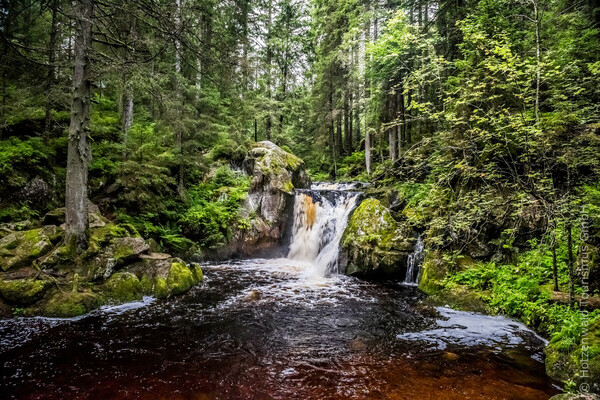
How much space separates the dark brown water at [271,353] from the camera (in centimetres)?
390

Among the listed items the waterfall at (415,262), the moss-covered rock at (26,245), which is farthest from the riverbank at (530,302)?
the moss-covered rock at (26,245)

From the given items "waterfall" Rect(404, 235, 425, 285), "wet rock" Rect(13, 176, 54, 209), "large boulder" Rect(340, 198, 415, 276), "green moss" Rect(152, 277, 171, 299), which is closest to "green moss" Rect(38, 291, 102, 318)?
"green moss" Rect(152, 277, 171, 299)

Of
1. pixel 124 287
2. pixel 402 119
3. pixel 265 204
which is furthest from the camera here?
pixel 402 119

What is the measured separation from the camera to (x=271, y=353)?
4.97 m

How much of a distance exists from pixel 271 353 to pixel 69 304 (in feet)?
14.8

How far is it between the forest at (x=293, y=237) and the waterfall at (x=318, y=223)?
0.11 meters

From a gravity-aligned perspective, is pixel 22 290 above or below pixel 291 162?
below

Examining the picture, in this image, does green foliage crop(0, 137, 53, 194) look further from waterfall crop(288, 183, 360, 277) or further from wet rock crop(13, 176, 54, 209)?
waterfall crop(288, 183, 360, 277)

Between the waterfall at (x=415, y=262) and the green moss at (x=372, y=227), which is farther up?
the green moss at (x=372, y=227)

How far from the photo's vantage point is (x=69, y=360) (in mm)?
4547

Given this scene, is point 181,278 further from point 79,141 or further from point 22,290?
point 79,141

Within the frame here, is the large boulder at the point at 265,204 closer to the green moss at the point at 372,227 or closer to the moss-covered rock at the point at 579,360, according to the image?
the green moss at the point at 372,227

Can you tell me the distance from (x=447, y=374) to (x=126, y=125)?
512 inches

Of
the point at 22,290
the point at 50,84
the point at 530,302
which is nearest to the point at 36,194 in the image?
the point at 50,84
